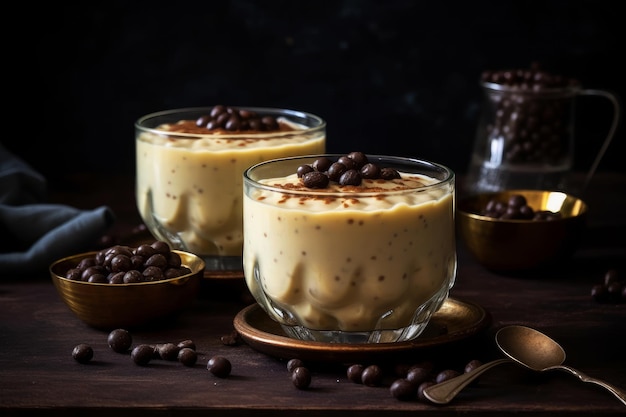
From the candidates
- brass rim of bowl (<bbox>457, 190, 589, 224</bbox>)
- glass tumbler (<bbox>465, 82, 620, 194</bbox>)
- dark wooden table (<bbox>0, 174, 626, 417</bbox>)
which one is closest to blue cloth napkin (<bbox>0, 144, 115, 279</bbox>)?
dark wooden table (<bbox>0, 174, 626, 417</bbox>)

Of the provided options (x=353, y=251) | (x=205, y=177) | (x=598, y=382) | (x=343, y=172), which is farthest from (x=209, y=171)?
(x=598, y=382)

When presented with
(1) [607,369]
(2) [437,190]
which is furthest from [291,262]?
(1) [607,369]

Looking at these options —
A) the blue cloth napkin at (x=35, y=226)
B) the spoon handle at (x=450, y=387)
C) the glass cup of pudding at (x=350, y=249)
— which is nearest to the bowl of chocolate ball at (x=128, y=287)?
the glass cup of pudding at (x=350, y=249)

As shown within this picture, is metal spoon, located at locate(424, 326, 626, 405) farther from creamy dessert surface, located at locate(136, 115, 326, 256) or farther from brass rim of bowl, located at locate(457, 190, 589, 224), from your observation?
creamy dessert surface, located at locate(136, 115, 326, 256)

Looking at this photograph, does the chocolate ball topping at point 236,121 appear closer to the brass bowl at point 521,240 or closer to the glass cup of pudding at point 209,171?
the glass cup of pudding at point 209,171

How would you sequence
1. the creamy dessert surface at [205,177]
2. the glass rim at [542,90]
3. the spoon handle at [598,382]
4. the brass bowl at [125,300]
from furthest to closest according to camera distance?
the glass rim at [542,90] < the creamy dessert surface at [205,177] < the brass bowl at [125,300] < the spoon handle at [598,382]
